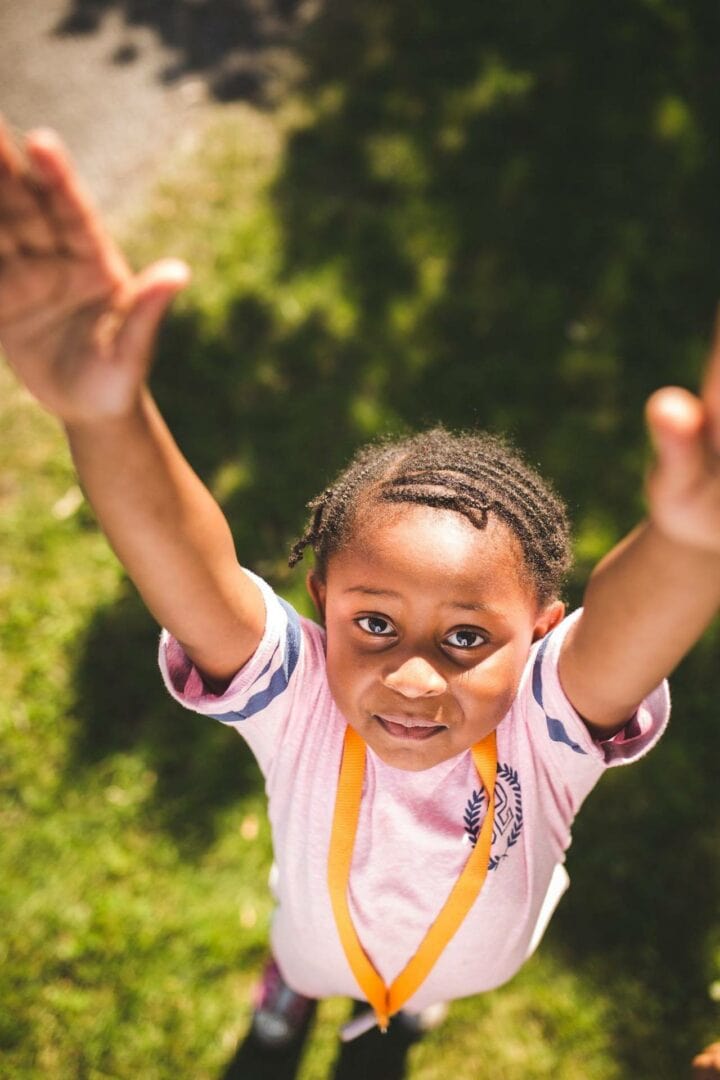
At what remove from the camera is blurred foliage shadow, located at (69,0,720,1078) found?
3080mm

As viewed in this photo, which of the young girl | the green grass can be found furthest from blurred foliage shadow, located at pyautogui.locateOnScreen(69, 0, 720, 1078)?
the young girl

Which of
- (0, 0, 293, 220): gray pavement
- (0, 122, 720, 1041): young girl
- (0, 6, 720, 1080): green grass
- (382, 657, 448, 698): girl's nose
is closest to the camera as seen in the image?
(0, 122, 720, 1041): young girl

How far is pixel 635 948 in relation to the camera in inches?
116

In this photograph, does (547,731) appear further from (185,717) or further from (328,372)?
(328,372)

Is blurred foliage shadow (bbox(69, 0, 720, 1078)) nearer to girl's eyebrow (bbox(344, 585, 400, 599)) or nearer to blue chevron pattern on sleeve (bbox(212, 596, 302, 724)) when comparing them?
blue chevron pattern on sleeve (bbox(212, 596, 302, 724))

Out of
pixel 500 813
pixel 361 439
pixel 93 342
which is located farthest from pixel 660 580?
pixel 361 439

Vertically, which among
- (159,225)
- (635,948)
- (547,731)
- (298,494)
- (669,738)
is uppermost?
(547,731)

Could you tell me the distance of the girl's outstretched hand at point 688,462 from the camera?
1096mm

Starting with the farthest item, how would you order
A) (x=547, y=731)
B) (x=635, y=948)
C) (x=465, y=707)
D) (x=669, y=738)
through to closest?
(x=669, y=738), (x=635, y=948), (x=547, y=731), (x=465, y=707)

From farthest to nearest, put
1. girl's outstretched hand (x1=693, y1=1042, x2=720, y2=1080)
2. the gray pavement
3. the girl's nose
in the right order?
the gray pavement
girl's outstretched hand (x1=693, y1=1042, x2=720, y2=1080)
the girl's nose

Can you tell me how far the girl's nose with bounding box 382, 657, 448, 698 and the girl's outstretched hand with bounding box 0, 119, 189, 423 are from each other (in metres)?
0.67

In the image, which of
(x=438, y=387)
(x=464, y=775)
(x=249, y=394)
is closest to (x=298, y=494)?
(x=249, y=394)

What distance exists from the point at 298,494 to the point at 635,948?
6.79ft

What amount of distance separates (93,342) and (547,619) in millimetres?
1106
